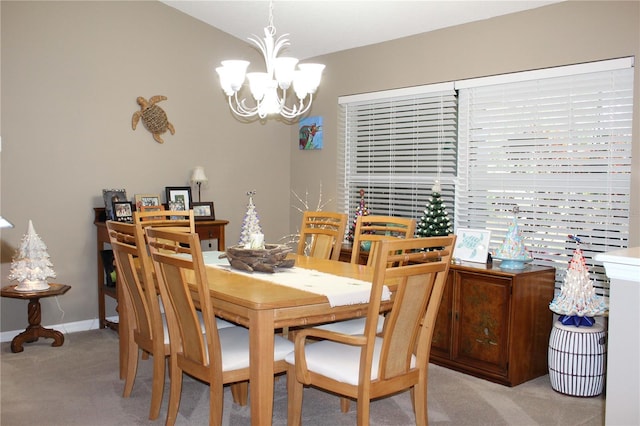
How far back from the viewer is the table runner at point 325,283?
2768 mm

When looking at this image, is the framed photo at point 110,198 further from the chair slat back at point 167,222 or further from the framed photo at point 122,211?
the chair slat back at point 167,222

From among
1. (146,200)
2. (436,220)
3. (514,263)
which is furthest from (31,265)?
(514,263)

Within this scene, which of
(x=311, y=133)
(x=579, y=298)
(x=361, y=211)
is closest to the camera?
(x=579, y=298)

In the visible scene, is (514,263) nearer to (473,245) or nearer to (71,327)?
(473,245)

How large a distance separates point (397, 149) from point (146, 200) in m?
2.13

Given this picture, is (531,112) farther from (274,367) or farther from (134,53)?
(134,53)

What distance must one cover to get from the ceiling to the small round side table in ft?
8.44

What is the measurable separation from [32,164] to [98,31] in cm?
119

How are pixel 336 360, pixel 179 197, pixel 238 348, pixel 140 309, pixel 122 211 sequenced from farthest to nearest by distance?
pixel 179 197
pixel 122 211
pixel 140 309
pixel 238 348
pixel 336 360

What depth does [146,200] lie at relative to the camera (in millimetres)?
5141

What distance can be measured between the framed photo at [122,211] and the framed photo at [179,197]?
43 centimetres

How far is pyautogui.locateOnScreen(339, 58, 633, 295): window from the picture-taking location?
12.5 ft

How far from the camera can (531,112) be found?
4.20 m

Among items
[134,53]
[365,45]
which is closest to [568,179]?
[365,45]
